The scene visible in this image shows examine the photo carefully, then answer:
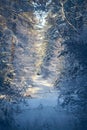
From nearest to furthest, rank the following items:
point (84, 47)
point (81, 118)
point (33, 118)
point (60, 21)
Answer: point (84, 47)
point (81, 118)
point (33, 118)
point (60, 21)

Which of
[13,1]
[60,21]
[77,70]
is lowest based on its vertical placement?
[77,70]

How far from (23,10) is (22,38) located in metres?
7.02

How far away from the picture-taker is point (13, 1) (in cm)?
2212

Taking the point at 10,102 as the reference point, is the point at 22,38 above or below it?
above

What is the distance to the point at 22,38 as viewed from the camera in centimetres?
3103

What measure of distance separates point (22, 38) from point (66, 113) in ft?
42.7

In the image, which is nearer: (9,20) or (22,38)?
(9,20)

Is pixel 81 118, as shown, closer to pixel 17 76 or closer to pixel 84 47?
pixel 84 47

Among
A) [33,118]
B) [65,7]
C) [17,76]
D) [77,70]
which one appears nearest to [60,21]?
[65,7]

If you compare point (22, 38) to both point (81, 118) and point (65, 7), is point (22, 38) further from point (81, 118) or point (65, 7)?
point (81, 118)

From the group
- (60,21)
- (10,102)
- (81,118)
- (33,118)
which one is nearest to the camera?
(81,118)

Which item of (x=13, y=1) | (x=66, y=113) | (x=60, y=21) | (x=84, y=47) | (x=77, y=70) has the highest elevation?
(x=13, y=1)

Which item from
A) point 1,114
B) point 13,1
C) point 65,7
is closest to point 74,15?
point 65,7

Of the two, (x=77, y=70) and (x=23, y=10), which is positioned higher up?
(x=23, y=10)
